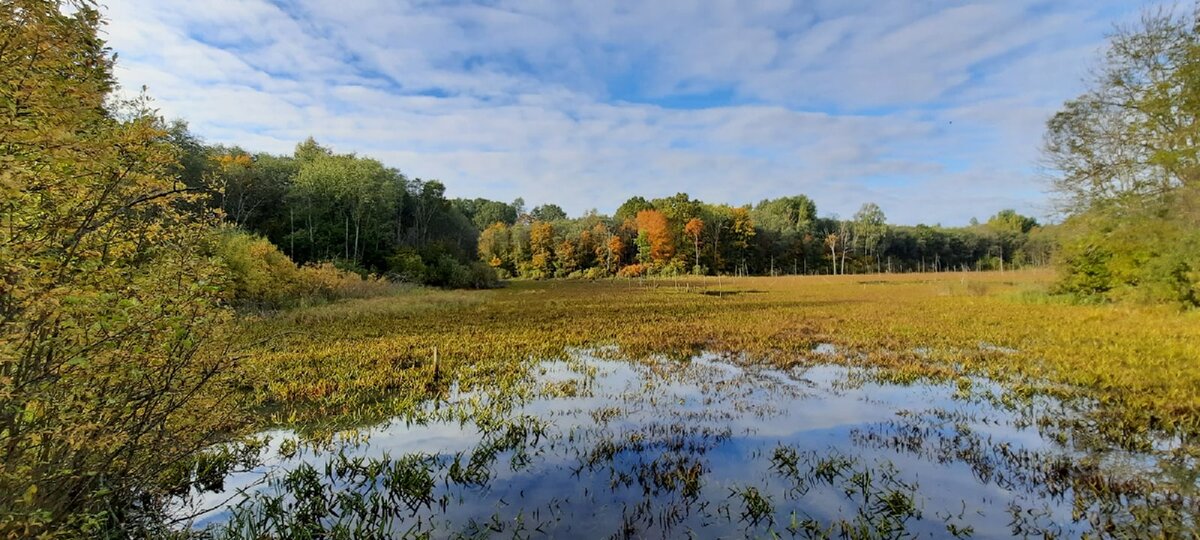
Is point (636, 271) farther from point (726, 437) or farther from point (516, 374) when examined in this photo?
point (726, 437)

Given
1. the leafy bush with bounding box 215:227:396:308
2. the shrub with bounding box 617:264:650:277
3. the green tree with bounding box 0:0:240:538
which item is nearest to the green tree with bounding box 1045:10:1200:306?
the green tree with bounding box 0:0:240:538

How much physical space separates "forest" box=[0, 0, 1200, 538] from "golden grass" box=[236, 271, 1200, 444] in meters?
0.11

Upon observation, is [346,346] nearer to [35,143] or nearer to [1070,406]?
[35,143]

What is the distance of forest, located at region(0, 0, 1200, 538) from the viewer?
2973 millimetres

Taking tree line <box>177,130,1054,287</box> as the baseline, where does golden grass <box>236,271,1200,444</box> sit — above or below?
below

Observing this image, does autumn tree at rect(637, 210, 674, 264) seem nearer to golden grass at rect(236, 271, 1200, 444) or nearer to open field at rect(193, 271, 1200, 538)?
golden grass at rect(236, 271, 1200, 444)

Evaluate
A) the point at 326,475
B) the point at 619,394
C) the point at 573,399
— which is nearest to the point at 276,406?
the point at 326,475

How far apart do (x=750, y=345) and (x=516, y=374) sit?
708 cm

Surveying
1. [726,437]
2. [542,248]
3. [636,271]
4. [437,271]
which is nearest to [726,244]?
[636,271]

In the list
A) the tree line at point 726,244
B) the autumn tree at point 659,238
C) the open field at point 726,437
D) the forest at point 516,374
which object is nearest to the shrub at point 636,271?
the tree line at point 726,244

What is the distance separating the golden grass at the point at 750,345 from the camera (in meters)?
8.47

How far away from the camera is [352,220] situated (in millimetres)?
40250

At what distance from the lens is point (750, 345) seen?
1427cm

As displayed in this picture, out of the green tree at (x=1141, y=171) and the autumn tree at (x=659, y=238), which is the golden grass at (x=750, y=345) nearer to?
the green tree at (x=1141, y=171)
